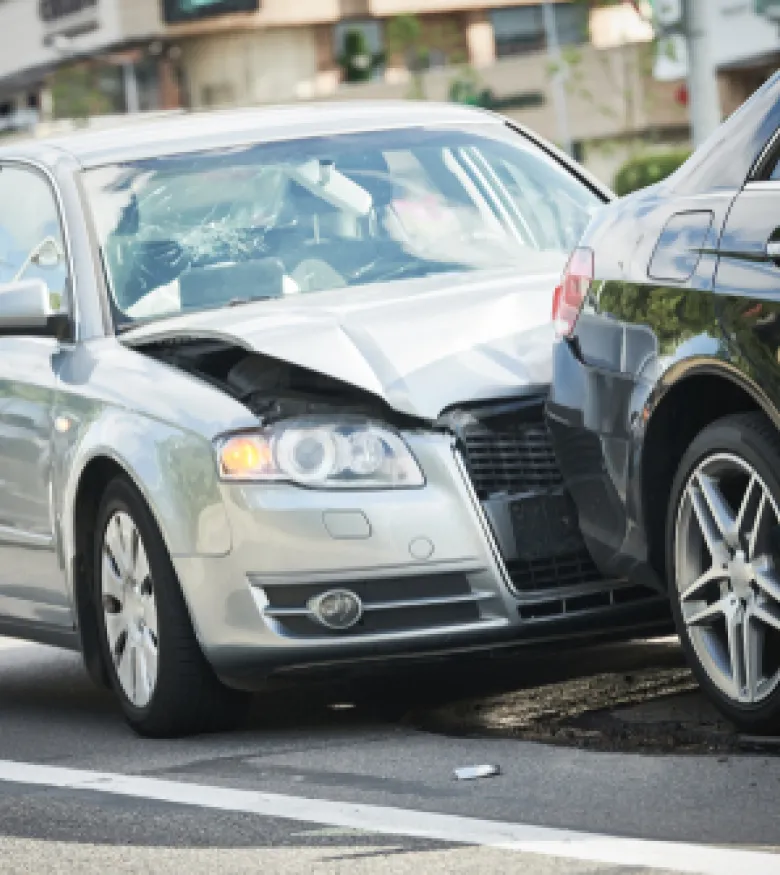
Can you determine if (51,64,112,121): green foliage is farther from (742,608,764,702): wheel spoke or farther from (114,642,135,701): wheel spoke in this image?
(742,608,764,702): wheel spoke

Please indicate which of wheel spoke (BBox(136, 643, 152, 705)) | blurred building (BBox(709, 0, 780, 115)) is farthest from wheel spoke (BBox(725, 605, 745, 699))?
blurred building (BBox(709, 0, 780, 115))

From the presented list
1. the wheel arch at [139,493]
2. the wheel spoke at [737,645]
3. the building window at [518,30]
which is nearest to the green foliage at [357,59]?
the building window at [518,30]

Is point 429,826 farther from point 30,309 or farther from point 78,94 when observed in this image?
point 78,94

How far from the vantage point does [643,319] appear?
248 inches

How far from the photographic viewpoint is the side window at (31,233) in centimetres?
816

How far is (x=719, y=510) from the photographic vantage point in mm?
6004

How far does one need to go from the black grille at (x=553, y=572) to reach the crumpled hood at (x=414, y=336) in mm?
443

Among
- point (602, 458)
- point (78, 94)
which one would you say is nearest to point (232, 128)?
point (602, 458)

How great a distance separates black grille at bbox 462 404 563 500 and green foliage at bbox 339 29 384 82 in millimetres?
74563

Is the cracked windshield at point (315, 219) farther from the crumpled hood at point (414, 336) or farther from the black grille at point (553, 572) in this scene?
the black grille at point (553, 572)

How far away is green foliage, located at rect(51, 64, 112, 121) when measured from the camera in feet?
265

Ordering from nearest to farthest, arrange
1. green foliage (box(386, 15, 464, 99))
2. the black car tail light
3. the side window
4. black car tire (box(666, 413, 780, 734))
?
black car tire (box(666, 413, 780, 734)) < the black car tail light < the side window < green foliage (box(386, 15, 464, 99))

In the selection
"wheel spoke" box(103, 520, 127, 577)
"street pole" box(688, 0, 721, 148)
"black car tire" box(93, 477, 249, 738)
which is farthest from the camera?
"street pole" box(688, 0, 721, 148)

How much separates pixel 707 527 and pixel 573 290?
930mm
